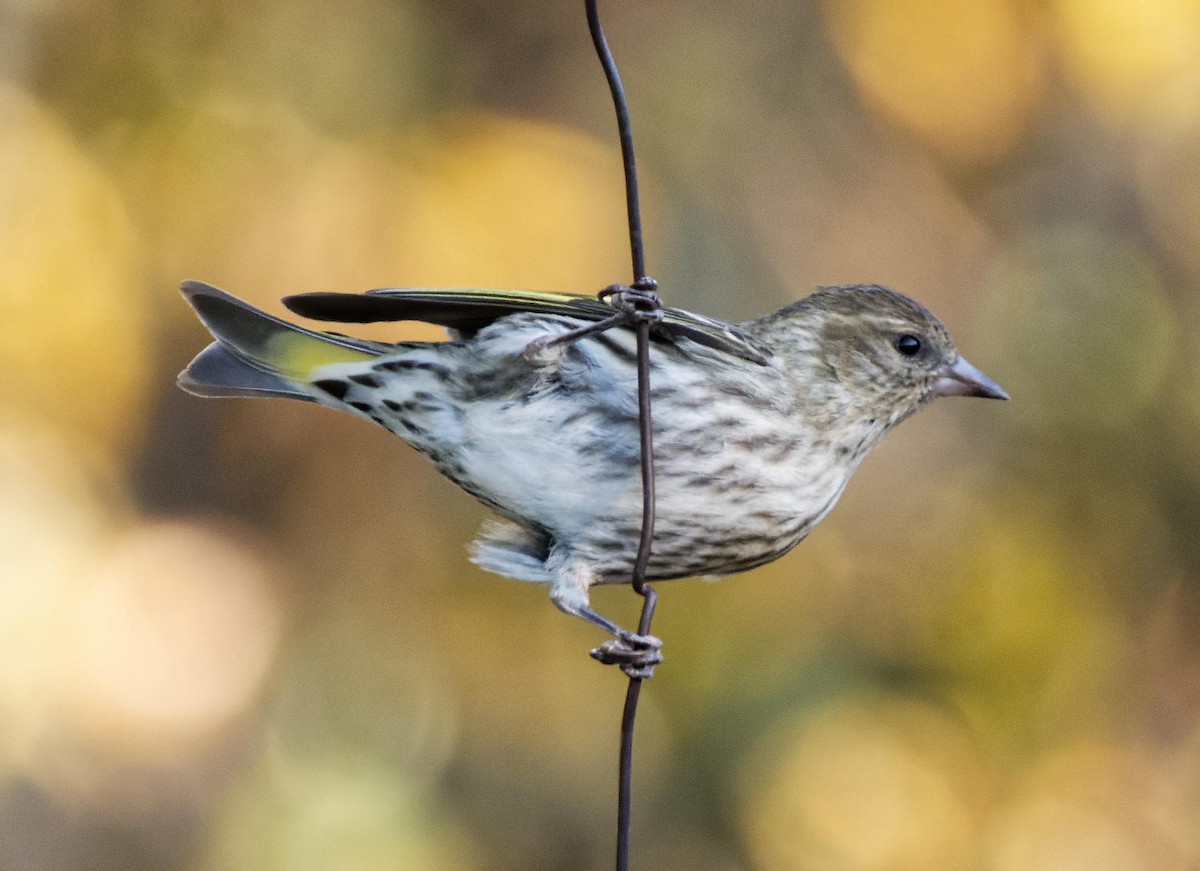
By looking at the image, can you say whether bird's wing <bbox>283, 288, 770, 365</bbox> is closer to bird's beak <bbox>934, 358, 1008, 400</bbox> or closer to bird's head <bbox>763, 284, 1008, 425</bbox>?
bird's head <bbox>763, 284, 1008, 425</bbox>

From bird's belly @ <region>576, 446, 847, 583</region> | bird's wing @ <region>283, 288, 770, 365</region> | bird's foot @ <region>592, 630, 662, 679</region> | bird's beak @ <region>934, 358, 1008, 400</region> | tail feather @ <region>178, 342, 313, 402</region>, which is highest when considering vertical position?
bird's beak @ <region>934, 358, 1008, 400</region>

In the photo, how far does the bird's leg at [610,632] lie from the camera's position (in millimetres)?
2158

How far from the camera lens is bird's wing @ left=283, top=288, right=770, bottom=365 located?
86.8 inches

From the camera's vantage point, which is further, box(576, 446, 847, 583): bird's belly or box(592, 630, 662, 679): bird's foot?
box(576, 446, 847, 583): bird's belly

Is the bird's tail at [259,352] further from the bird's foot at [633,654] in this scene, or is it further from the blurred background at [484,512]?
the blurred background at [484,512]

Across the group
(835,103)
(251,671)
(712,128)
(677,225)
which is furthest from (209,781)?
(835,103)

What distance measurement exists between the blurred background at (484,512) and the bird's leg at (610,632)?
1826 millimetres

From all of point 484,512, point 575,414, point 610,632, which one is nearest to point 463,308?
point 575,414

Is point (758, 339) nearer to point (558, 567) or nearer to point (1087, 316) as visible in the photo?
point (558, 567)

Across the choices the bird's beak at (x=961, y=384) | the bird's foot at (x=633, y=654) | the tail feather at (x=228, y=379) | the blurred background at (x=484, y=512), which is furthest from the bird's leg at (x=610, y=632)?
the blurred background at (x=484, y=512)

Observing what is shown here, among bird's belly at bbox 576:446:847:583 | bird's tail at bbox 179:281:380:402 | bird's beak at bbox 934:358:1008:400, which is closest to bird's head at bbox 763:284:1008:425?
bird's beak at bbox 934:358:1008:400

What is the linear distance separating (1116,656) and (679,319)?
9.96 feet

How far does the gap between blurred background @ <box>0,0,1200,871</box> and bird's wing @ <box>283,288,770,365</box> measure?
195cm

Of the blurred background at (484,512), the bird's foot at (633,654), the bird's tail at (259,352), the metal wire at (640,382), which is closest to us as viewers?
the metal wire at (640,382)
